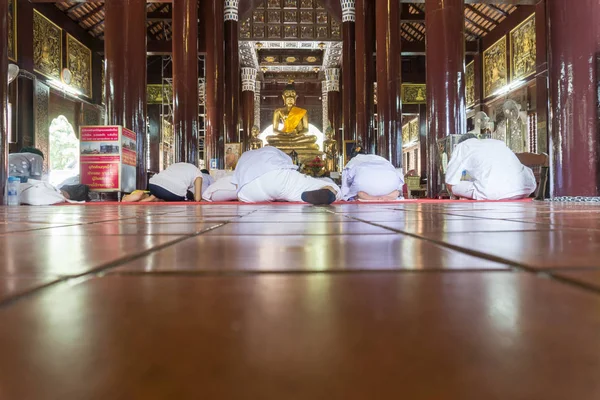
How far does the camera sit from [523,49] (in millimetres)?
11578

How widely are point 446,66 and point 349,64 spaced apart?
658cm

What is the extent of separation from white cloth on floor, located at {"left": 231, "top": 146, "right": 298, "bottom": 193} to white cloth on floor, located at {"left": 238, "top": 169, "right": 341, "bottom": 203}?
1.4 inches

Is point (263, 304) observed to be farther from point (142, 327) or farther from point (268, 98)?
point (268, 98)

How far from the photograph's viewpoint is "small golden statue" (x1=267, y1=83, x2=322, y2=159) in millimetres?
13377

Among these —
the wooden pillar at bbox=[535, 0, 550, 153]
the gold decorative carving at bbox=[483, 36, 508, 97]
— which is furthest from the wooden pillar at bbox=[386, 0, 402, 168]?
the gold decorative carving at bbox=[483, 36, 508, 97]

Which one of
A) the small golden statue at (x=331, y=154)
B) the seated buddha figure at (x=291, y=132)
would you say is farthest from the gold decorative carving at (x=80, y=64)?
the small golden statue at (x=331, y=154)

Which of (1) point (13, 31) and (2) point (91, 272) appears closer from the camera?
(2) point (91, 272)

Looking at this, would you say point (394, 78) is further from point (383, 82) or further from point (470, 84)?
point (470, 84)

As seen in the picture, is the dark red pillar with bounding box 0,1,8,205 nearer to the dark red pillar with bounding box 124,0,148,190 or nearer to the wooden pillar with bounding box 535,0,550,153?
the dark red pillar with bounding box 124,0,148,190

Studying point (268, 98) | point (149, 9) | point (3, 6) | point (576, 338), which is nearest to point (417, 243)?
point (576, 338)

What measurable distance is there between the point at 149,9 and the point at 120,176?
28.1ft

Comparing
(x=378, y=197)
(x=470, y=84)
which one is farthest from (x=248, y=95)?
(x=378, y=197)

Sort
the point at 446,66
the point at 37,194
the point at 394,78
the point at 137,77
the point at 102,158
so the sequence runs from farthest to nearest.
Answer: the point at 394,78
the point at 137,77
the point at 446,66
the point at 102,158
the point at 37,194

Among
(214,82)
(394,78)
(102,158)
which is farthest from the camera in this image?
→ (214,82)
